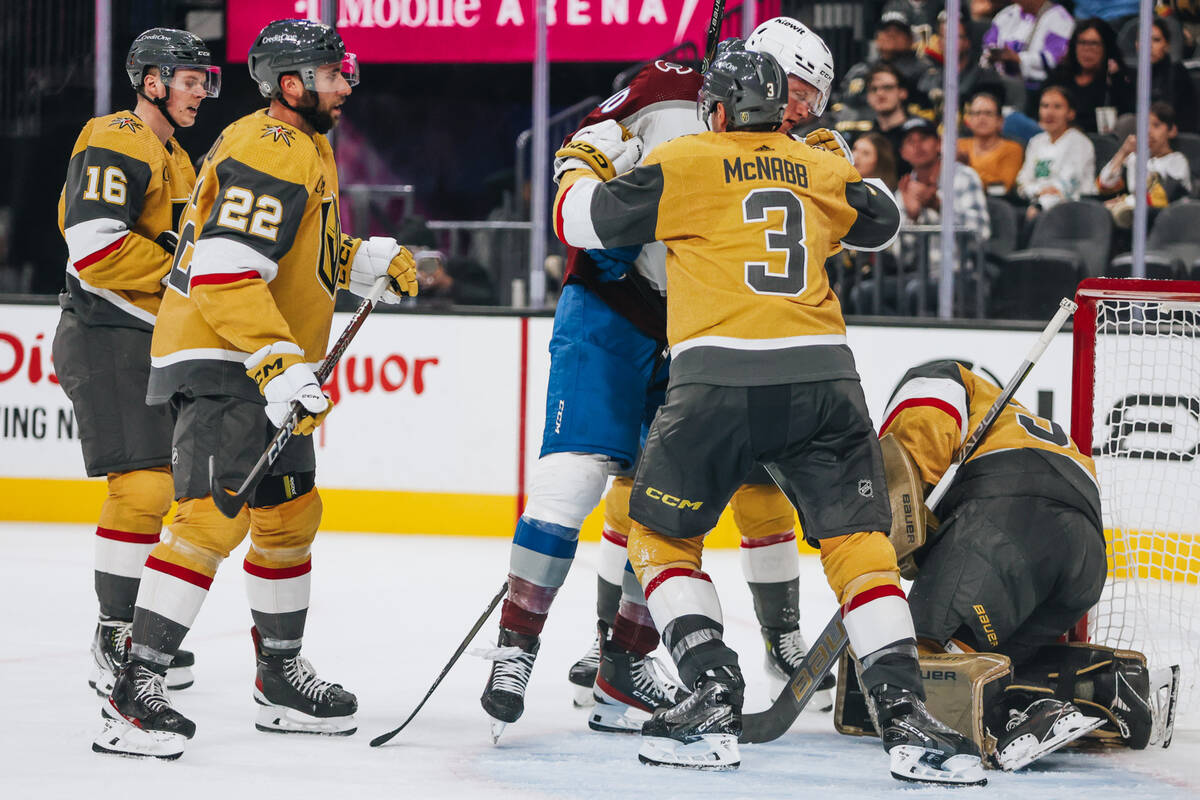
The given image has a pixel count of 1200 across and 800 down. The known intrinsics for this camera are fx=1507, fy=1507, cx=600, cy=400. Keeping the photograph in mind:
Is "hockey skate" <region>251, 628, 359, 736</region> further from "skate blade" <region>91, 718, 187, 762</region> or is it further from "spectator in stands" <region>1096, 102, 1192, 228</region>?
"spectator in stands" <region>1096, 102, 1192, 228</region>

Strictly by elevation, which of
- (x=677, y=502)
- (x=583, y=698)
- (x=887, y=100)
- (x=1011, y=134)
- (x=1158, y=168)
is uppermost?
(x=887, y=100)

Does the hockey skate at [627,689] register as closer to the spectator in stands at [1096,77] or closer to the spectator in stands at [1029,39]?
the spectator in stands at [1096,77]

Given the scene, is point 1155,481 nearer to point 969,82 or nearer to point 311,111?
point 311,111

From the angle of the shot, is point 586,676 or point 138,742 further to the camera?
point 586,676

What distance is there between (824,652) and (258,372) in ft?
3.65

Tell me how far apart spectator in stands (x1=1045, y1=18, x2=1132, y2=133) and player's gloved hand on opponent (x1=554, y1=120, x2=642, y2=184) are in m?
4.75

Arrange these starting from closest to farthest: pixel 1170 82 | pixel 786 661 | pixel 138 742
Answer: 1. pixel 138 742
2. pixel 786 661
3. pixel 1170 82

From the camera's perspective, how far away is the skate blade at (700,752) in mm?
2535

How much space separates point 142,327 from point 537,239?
116 inches

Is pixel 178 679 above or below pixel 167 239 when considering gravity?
below

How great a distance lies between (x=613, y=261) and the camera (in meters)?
2.99

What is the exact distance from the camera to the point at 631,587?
308 cm

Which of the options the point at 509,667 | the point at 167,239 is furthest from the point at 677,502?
the point at 167,239

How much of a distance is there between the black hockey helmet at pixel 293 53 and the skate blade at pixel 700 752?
1.37m
